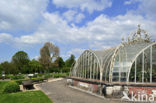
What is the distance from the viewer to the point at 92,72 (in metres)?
18.4

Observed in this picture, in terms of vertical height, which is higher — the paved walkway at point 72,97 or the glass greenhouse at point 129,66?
the glass greenhouse at point 129,66

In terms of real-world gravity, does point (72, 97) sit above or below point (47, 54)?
below

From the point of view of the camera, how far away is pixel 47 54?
1924 inches

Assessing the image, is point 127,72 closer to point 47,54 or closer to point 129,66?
point 129,66

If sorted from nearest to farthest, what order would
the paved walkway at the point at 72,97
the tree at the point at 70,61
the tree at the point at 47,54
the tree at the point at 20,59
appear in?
the paved walkway at the point at 72,97 < the tree at the point at 47,54 < the tree at the point at 20,59 < the tree at the point at 70,61

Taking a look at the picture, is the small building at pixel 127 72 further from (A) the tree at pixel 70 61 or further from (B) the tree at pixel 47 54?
(A) the tree at pixel 70 61

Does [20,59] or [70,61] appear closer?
[20,59]

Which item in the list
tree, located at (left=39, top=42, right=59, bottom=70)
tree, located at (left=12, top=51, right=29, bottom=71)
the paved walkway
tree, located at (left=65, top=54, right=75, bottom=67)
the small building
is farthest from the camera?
tree, located at (left=65, top=54, right=75, bottom=67)

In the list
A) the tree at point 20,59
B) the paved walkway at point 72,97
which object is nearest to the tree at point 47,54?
the tree at point 20,59

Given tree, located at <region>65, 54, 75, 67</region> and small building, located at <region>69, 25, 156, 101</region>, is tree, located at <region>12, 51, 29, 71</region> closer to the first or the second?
tree, located at <region>65, 54, 75, 67</region>

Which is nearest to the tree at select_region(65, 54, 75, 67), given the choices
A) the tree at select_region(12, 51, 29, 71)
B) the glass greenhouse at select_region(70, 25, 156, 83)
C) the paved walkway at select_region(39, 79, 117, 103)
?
the tree at select_region(12, 51, 29, 71)

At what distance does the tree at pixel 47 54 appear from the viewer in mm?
46250

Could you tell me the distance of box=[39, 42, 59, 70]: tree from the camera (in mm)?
46250

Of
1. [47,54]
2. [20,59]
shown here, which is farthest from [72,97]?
[20,59]
